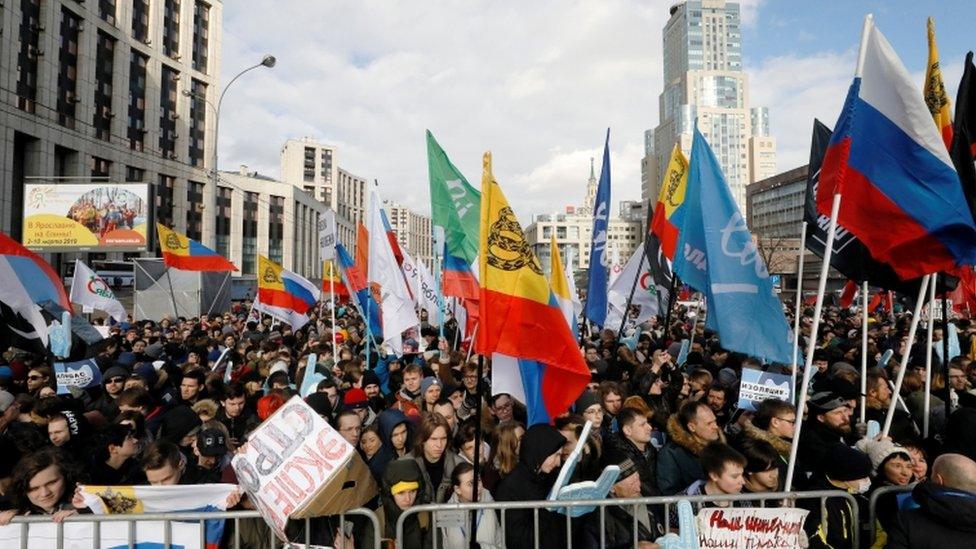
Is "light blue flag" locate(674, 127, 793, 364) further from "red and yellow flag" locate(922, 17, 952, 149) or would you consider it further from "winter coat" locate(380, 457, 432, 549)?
"winter coat" locate(380, 457, 432, 549)

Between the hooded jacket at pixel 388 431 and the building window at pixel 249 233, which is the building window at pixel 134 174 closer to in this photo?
the building window at pixel 249 233

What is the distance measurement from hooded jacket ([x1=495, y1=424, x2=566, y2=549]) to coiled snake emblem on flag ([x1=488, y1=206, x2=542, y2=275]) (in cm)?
115

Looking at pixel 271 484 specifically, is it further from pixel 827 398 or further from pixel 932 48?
pixel 932 48

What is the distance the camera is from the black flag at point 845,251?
5.40 m

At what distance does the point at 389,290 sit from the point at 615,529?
5.92 m

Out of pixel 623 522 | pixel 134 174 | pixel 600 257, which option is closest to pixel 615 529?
pixel 623 522

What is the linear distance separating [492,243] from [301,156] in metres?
121

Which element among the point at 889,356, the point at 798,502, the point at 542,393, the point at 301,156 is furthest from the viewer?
the point at 301,156

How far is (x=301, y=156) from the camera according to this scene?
118m

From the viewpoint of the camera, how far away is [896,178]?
4.23 meters

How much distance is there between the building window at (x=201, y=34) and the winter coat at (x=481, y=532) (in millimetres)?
57283

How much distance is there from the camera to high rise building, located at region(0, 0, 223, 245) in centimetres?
3366

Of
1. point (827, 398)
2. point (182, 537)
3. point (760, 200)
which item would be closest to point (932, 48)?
point (827, 398)

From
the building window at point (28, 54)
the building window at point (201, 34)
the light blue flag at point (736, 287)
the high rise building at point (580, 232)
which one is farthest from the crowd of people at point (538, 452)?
the high rise building at point (580, 232)
